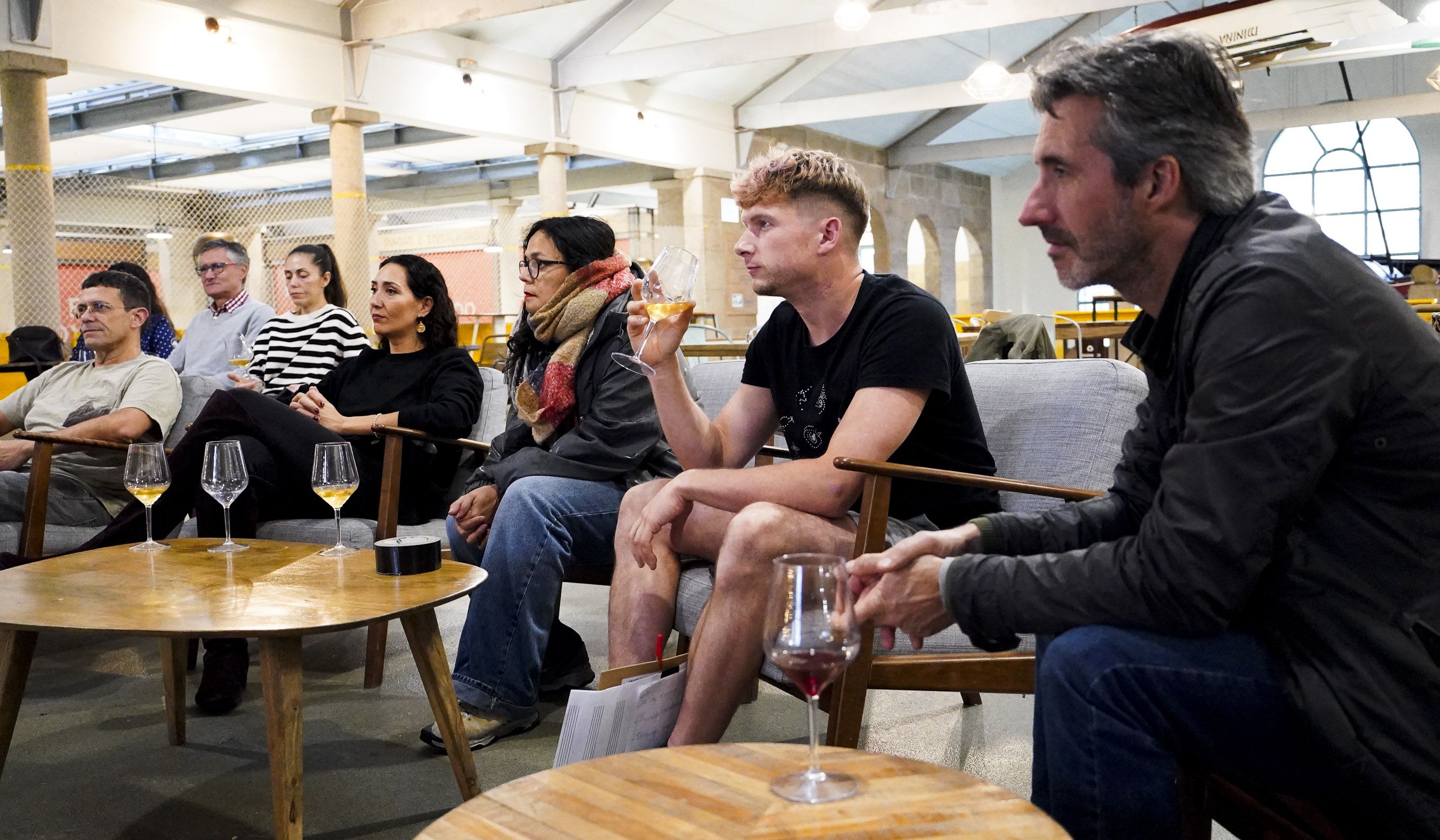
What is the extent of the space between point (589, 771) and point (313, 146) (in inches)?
556

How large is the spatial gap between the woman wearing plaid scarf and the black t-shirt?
1.72ft

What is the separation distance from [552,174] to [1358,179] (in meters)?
12.4

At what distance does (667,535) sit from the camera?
212 cm

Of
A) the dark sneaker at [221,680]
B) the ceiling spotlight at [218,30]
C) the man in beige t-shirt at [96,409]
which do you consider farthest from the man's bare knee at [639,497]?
the ceiling spotlight at [218,30]

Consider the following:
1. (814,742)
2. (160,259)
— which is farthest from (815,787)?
(160,259)

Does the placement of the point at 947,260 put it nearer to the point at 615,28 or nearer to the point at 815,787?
the point at 615,28

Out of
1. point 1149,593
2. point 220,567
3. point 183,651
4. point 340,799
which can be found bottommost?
point 340,799

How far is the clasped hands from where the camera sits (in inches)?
51.6

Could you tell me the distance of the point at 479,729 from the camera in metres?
2.45

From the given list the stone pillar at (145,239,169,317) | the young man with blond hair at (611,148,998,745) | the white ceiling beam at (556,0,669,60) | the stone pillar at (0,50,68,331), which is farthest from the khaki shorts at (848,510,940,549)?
the stone pillar at (145,239,169,317)

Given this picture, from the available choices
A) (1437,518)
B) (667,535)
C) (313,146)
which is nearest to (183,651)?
(667,535)

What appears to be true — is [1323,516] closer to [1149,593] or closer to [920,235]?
[1149,593]

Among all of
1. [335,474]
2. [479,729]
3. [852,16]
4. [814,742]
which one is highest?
[852,16]

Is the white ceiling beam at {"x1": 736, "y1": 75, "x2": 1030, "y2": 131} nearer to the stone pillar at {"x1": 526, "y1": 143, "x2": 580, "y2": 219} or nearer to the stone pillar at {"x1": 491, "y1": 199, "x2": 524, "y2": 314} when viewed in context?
the stone pillar at {"x1": 526, "y1": 143, "x2": 580, "y2": 219}
